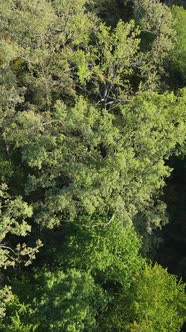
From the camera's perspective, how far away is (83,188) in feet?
88.4

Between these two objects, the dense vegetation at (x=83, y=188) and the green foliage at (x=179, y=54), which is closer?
the dense vegetation at (x=83, y=188)

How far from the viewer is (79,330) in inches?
953

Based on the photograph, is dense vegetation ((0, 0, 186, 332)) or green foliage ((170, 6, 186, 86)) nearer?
dense vegetation ((0, 0, 186, 332))

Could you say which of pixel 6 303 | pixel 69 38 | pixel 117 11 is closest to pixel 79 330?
pixel 6 303

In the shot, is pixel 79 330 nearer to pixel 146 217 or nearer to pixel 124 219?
pixel 124 219

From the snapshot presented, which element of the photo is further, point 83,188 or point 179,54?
point 179,54

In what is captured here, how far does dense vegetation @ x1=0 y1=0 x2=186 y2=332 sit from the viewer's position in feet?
82.6

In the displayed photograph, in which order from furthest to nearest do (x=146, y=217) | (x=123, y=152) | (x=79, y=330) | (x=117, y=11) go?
1. (x=117, y=11)
2. (x=146, y=217)
3. (x=123, y=152)
4. (x=79, y=330)

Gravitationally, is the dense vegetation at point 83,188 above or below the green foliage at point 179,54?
below

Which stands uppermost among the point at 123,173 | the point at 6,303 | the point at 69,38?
the point at 69,38

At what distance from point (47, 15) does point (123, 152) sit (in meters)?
12.7

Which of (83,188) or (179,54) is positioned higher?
(179,54)

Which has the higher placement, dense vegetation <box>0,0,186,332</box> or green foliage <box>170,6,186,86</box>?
green foliage <box>170,6,186,86</box>

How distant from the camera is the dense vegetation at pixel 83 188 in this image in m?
25.2
